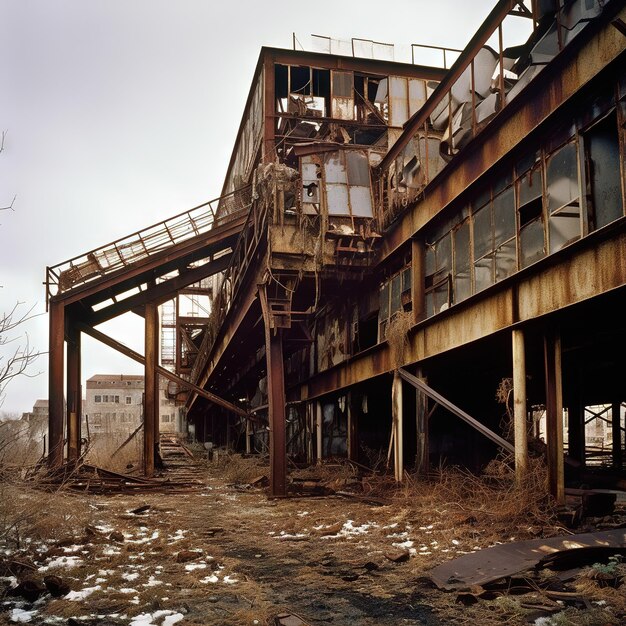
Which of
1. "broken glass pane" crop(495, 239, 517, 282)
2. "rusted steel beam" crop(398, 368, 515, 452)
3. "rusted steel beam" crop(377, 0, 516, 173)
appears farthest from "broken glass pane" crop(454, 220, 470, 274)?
"rusted steel beam" crop(377, 0, 516, 173)

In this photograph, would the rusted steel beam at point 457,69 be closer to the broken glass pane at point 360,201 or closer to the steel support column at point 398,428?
the broken glass pane at point 360,201

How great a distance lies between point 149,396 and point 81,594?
12.4 meters

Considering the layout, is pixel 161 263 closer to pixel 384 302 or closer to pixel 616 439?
pixel 384 302

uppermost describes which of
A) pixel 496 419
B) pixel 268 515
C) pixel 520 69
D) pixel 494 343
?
pixel 520 69

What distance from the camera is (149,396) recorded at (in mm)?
18328

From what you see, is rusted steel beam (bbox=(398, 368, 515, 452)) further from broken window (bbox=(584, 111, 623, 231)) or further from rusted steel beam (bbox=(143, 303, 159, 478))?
rusted steel beam (bbox=(143, 303, 159, 478))

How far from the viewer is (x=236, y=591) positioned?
625cm

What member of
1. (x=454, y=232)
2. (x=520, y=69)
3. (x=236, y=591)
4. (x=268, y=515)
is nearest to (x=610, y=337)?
(x=454, y=232)

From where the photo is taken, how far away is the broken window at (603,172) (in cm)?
805

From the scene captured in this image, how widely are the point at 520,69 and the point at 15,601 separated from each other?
10386mm

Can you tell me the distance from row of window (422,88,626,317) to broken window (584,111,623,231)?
0.5 inches

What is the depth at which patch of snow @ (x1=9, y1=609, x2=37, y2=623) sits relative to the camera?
538cm

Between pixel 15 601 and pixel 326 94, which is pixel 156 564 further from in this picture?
pixel 326 94

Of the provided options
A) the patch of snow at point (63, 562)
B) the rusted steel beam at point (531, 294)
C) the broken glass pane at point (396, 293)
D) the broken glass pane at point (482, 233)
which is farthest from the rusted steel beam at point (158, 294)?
the patch of snow at point (63, 562)
